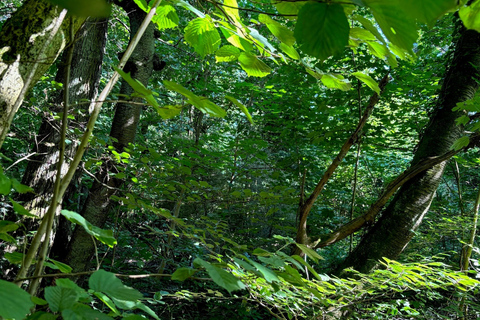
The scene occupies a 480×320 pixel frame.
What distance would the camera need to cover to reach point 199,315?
3.77 metres

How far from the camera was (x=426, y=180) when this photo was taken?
8.82ft

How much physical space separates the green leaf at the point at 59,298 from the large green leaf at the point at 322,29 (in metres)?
0.49

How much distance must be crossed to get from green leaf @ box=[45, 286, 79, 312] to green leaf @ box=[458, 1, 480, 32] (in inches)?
26.8

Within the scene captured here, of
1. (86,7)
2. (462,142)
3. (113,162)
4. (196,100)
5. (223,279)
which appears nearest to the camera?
(86,7)

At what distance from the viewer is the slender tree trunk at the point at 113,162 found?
277 cm

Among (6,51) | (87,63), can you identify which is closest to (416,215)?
(6,51)

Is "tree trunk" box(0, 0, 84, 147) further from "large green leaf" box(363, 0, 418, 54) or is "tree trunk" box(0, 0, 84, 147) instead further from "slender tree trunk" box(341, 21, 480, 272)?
"slender tree trunk" box(341, 21, 480, 272)

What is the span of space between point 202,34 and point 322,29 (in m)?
0.51

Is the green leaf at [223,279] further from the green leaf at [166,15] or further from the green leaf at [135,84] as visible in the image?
the green leaf at [166,15]

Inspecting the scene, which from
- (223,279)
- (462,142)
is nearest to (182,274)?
(223,279)

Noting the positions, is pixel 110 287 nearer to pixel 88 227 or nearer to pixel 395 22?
pixel 88 227

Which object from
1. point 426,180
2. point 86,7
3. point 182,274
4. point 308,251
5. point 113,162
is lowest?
point 113,162

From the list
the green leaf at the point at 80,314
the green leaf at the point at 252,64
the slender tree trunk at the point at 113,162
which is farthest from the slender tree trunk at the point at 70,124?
the green leaf at the point at 80,314

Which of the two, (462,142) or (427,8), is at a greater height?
(462,142)
